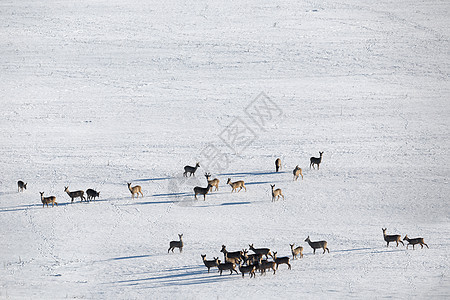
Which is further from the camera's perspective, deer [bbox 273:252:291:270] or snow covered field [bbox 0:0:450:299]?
snow covered field [bbox 0:0:450:299]

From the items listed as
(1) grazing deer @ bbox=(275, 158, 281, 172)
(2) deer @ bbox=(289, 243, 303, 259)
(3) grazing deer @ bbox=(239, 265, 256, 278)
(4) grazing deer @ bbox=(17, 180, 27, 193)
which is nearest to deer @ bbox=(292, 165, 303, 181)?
(1) grazing deer @ bbox=(275, 158, 281, 172)

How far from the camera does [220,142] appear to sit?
2698 cm

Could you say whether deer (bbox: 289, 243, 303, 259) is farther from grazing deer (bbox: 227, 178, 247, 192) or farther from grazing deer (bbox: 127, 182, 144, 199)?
grazing deer (bbox: 127, 182, 144, 199)

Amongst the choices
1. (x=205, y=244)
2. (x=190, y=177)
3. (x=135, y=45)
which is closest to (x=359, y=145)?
(x=190, y=177)

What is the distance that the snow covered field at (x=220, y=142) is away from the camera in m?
15.4

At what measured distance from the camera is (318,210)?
19.6 m

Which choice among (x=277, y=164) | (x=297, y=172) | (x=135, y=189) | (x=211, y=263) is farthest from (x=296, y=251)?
(x=277, y=164)

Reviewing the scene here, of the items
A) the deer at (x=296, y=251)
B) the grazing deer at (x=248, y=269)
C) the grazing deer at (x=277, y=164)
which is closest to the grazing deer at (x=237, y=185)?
the grazing deer at (x=277, y=164)

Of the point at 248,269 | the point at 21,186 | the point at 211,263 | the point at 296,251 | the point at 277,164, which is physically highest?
the point at 277,164

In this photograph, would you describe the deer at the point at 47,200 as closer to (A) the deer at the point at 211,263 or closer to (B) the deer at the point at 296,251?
(A) the deer at the point at 211,263

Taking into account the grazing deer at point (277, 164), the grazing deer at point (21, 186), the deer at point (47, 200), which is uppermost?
the grazing deer at point (277, 164)

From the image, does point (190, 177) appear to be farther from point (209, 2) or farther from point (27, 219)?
point (209, 2)

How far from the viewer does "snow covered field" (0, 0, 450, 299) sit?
15.4 metres

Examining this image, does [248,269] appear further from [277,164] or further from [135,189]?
[277,164]
